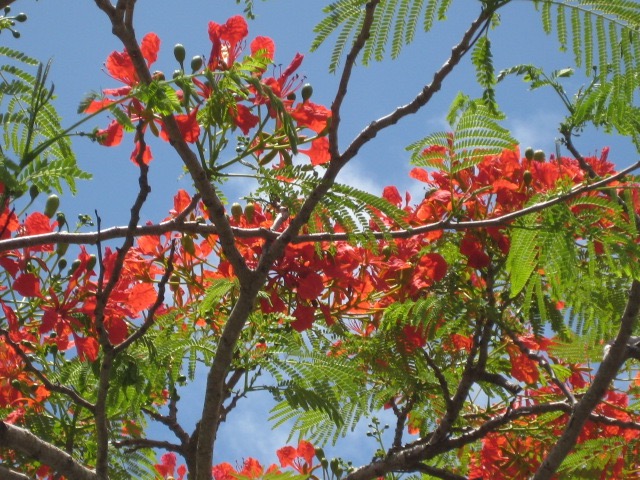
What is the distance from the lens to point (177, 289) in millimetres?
3098

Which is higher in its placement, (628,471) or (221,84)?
(221,84)

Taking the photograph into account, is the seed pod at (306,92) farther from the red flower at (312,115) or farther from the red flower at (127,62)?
the red flower at (127,62)

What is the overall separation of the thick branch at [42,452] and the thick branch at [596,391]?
A: 1500mm

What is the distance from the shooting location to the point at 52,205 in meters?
2.58

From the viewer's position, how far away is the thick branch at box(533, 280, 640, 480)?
2.88 meters

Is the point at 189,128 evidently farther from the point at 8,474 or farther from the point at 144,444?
the point at 144,444

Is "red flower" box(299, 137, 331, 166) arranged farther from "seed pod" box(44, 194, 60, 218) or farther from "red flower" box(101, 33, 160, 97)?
"seed pod" box(44, 194, 60, 218)

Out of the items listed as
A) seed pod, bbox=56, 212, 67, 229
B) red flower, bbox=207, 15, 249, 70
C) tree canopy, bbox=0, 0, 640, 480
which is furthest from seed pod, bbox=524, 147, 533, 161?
seed pod, bbox=56, 212, 67, 229

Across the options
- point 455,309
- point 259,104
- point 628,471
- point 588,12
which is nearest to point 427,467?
point 455,309

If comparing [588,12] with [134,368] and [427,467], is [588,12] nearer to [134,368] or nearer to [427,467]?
[134,368]

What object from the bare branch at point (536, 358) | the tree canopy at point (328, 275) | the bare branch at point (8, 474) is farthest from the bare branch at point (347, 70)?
the bare branch at point (536, 358)

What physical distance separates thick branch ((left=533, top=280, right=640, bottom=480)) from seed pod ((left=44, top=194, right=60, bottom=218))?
5.90 feet

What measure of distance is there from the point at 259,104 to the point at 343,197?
1.23 ft

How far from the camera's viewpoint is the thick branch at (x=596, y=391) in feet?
9.44
